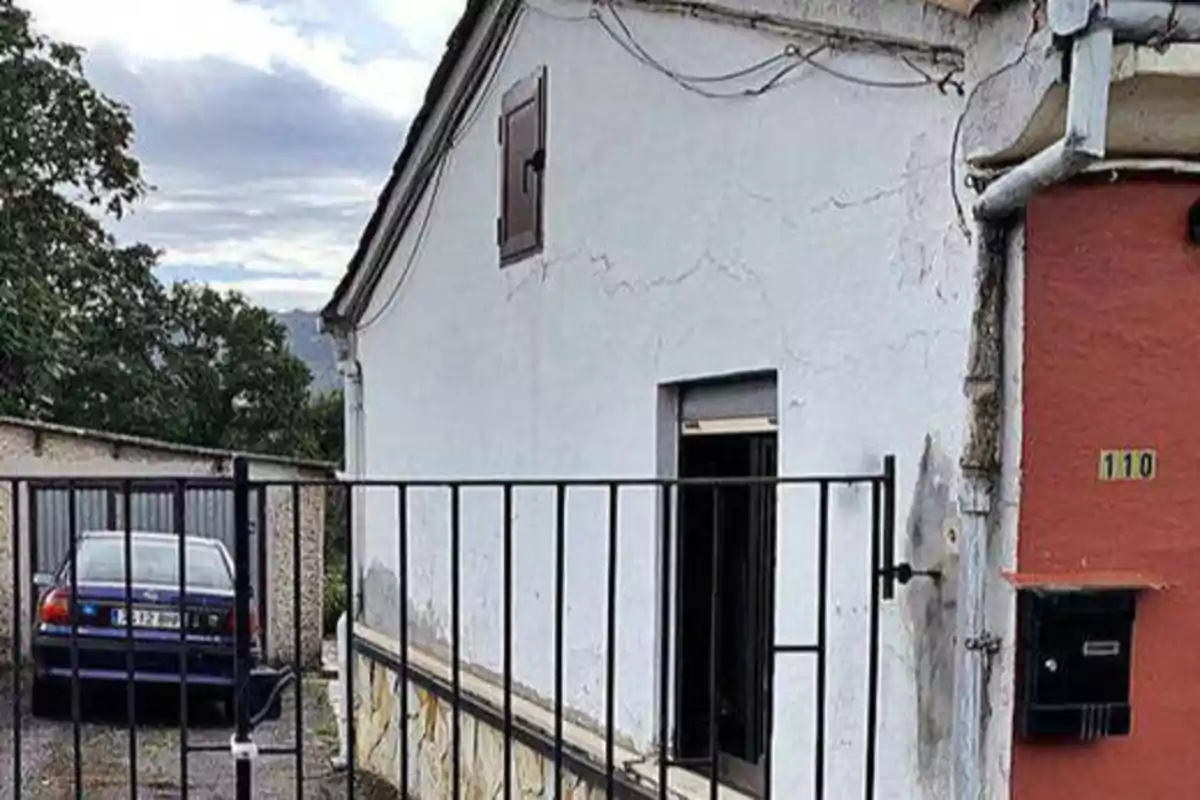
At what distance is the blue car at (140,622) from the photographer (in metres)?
6.81

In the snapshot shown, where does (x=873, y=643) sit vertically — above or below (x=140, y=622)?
above

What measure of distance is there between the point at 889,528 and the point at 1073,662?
651 mm

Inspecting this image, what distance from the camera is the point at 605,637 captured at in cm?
513

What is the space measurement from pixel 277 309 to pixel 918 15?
59.2 feet

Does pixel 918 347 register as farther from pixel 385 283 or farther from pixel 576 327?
pixel 385 283

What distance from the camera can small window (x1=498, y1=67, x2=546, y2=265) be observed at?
6.03 metres

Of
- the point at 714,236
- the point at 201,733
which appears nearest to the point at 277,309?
the point at 201,733

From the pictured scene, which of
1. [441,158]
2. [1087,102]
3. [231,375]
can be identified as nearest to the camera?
[1087,102]

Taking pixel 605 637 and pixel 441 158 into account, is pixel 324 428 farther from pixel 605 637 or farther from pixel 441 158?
pixel 605 637

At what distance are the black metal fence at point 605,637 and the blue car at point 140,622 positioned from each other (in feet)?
0.11

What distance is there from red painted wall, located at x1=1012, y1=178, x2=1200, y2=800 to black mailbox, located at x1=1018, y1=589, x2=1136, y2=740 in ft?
0.19

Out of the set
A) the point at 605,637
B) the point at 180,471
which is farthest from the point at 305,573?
the point at 605,637

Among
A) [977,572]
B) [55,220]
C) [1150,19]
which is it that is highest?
[55,220]

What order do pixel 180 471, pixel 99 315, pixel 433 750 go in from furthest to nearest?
pixel 99 315, pixel 180 471, pixel 433 750
